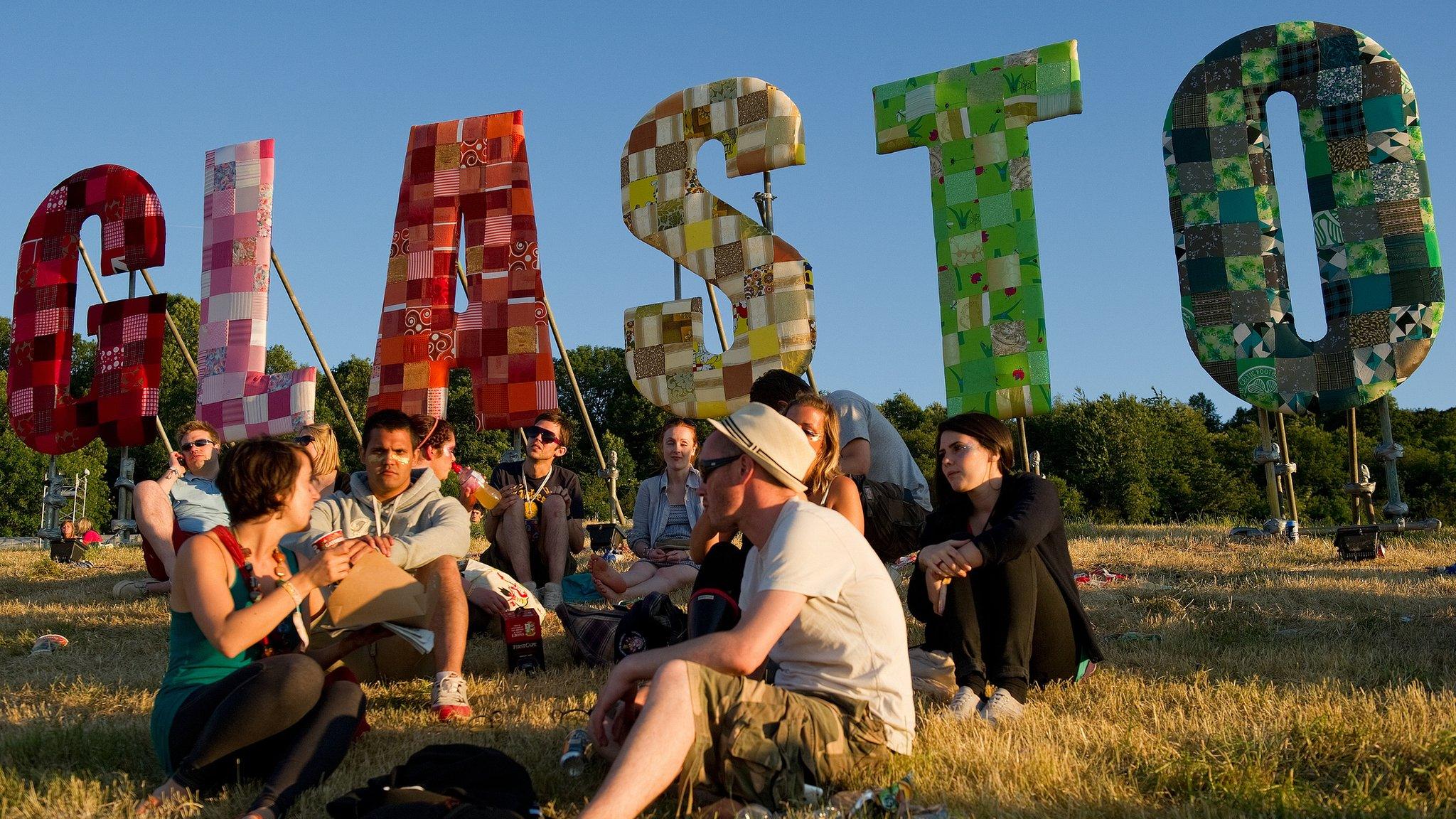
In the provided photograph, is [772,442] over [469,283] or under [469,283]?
under

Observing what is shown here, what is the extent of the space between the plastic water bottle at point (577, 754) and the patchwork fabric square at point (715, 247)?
5621 millimetres

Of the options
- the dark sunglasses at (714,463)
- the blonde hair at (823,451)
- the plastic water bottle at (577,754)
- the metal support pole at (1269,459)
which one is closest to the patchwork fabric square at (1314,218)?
the metal support pole at (1269,459)

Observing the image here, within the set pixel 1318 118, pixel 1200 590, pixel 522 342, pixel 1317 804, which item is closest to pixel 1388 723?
pixel 1317 804

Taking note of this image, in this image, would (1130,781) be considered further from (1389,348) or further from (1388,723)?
(1389,348)

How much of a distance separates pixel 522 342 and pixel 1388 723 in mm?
7333

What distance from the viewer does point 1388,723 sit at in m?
3.34

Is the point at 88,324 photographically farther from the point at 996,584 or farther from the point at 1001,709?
the point at 1001,709

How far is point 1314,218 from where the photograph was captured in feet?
27.1

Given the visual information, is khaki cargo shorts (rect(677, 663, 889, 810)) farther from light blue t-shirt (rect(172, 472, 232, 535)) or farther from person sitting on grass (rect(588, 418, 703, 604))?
light blue t-shirt (rect(172, 472, 232, 535))

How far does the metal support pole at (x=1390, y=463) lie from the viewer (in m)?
8.35

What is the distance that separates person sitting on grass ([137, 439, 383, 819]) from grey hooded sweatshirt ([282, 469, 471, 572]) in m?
1.05

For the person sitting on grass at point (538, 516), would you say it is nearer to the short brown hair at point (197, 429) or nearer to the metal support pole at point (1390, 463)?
the short brown hair at point (197, 429)

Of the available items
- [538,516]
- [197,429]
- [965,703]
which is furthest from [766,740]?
[197,429]

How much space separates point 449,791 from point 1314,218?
7532 mm
